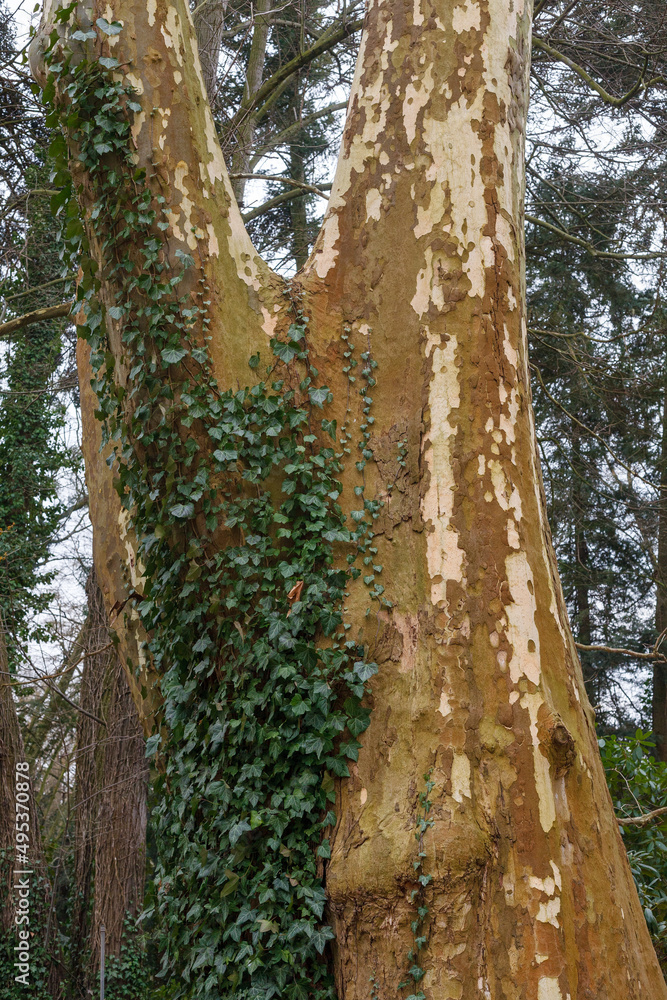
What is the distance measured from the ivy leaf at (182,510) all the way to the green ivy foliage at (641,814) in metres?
3.03

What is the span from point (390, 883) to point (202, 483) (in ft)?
4.33

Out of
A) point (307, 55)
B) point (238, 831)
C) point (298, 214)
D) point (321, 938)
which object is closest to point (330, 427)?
point (238, 831)

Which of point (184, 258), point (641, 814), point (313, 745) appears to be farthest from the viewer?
point (641, 814)

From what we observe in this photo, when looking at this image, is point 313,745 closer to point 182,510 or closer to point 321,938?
point 321,938

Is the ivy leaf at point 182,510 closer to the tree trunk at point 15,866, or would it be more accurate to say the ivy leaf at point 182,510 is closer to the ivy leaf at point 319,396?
the ivy leaf at point 319,396

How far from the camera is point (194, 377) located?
2.69 m

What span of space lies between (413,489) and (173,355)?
36.0 inches

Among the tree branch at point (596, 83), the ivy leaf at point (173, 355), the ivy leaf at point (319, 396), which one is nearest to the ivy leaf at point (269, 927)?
the ivy leaf at point (319, 396)

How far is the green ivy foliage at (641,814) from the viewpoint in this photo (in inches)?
166

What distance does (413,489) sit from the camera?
8.46 feet

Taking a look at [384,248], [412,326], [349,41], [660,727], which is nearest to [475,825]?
[412,326]

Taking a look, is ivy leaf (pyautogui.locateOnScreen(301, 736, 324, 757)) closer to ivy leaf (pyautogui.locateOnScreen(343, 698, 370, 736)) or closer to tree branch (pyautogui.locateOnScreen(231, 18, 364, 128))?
ivy leaf (pyautogui.locateOnScreen(343, 698, 370, 736))

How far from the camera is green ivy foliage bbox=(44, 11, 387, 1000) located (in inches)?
94.0

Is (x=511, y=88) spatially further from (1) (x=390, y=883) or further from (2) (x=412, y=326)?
(1) (x=390, y=883)
